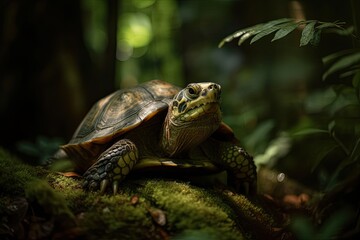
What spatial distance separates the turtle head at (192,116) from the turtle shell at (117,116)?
0.64 feet

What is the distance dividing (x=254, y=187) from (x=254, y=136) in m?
1.34

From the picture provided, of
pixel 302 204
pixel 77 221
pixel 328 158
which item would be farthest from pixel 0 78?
pixel 328 158

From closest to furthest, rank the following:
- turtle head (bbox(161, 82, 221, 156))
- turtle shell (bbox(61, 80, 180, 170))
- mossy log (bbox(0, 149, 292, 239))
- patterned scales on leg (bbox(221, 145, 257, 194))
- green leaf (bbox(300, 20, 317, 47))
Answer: mossy log (bbox(0, 149, 292, 239)) < green leaf (bbox(300, 20, 317, 47)) < turtle head (bbox(161, 82, 221, 156)) < turtle shell (bbox(61, 80, 180, 170)) < patterned scales on leg (bbox(221, 145, 257, 194))

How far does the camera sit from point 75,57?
5676mm

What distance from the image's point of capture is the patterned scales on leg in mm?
3115

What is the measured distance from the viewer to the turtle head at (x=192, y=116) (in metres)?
2.75

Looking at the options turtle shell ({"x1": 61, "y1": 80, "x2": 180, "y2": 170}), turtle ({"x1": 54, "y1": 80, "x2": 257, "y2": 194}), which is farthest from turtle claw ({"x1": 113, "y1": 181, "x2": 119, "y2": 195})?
turtle shell ({"x1": 61, "y1": 80, "x2": 180, "y2": 170})

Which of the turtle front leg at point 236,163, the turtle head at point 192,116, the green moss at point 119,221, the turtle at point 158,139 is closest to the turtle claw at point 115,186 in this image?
the turtle at point 158,139

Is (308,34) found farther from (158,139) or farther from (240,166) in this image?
(158,139)

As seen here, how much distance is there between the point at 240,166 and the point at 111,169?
3.64 feet

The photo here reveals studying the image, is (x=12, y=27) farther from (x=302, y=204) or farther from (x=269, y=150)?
(x=302, y=204)

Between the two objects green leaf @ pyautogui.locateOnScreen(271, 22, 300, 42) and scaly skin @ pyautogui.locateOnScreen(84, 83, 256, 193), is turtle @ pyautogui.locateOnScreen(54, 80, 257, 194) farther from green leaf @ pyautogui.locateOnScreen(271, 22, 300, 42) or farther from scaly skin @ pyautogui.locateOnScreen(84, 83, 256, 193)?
green leaf @ pyautogui.locateOnScreen(271, 22, 300, 42)

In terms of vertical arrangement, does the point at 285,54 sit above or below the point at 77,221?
above

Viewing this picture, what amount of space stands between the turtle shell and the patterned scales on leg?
647 millimetres
